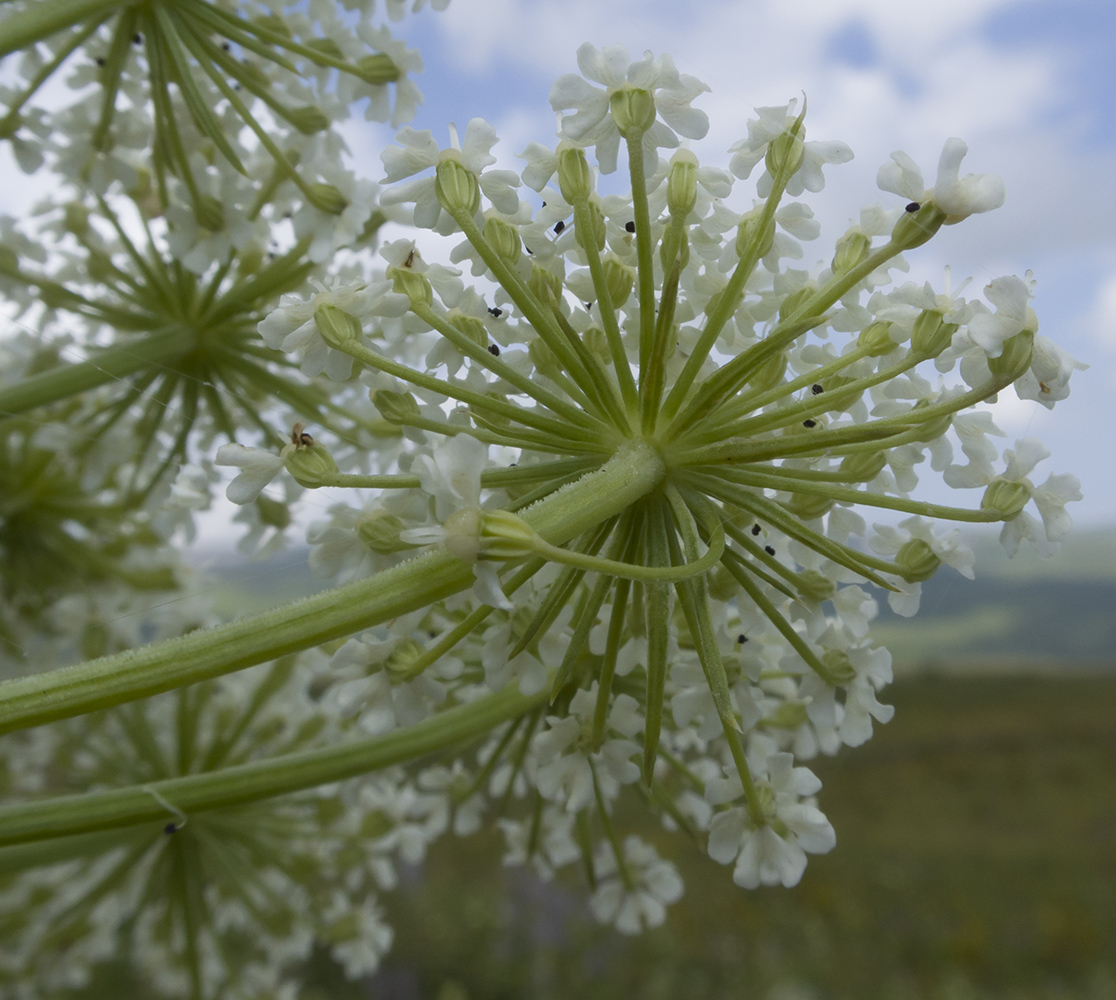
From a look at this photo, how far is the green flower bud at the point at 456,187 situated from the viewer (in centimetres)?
106

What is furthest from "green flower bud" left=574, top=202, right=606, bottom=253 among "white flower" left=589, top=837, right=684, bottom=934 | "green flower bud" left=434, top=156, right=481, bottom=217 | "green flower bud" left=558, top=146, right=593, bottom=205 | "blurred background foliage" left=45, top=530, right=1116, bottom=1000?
"blurred background foliage" left=45, top=530, right=1116, bottom=1000

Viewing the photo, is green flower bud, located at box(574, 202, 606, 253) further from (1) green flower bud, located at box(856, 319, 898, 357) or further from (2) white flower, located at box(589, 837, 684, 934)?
(2) white flower, located at box(589, 837, 684, 934)

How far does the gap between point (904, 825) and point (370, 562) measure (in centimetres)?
782

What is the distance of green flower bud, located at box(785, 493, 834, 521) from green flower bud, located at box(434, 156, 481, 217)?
49 centimetres

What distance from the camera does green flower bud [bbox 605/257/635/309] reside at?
1139mm

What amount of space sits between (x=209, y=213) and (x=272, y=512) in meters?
0.54

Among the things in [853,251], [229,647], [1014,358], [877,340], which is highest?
[853,251]

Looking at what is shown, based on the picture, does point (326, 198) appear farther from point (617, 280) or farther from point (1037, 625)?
point (1037, 625)

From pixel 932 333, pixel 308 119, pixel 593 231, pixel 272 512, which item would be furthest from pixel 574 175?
pixel 272 512

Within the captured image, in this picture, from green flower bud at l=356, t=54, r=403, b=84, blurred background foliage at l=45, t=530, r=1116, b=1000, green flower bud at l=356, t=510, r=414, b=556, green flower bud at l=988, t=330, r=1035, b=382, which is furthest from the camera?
blurred background foliage at l=45, t=530, r=1116, b=1000

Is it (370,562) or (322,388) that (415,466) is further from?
(322,388)

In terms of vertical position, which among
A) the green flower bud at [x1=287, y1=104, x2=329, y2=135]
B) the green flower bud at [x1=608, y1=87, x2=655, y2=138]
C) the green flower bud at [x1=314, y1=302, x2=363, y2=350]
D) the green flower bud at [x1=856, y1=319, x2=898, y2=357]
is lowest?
the green flower bud at [x1=856, y1=319, x2=898, y2=357]

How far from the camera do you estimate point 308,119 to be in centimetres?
164

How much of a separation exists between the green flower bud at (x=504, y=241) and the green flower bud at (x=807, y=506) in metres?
0.42
